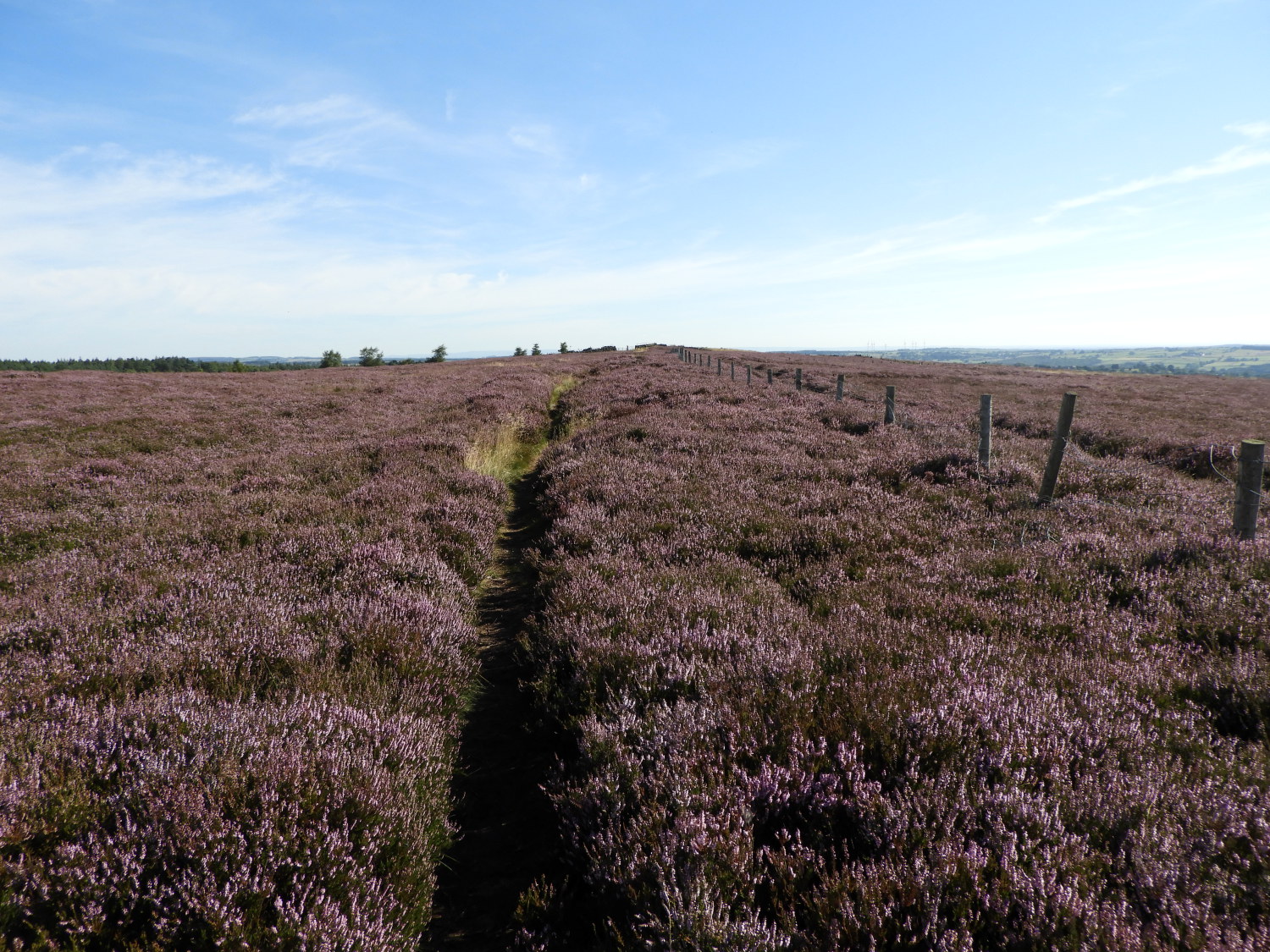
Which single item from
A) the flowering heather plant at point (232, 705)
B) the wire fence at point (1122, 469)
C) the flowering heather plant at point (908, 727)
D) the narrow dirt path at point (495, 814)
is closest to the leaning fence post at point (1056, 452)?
the wire fence at point (1122, 469)

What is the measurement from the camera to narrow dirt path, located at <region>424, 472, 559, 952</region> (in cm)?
264

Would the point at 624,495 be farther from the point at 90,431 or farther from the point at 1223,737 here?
the point at 90,431

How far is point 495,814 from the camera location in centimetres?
326

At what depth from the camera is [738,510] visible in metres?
7.23

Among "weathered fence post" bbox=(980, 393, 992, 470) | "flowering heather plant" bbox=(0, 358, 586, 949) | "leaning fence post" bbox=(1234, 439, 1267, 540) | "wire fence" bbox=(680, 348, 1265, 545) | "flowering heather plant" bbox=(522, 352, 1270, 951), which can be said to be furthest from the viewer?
"weathered fence post" bbox=(980, 393, 992, 470)

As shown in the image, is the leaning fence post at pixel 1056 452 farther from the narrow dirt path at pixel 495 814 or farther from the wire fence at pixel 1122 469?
the narrow dirt path at pixel 495 814

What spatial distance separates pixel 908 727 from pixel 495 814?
2.38 m

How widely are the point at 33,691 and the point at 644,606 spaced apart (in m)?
3.89

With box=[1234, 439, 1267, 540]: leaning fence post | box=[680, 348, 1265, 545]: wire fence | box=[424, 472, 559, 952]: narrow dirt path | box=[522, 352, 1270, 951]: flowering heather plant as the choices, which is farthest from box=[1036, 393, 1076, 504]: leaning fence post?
box=[424, 472, 559, 952]: narrow dirt path

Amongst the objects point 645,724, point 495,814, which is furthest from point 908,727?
point 495,814

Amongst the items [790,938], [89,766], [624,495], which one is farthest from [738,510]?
[89,766]

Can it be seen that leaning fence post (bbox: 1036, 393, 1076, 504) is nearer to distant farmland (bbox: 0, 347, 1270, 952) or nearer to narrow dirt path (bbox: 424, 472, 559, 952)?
distant farmland (bbox: 0, 347, 1270, 952)

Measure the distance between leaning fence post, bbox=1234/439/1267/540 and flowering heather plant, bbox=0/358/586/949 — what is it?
7384 mm

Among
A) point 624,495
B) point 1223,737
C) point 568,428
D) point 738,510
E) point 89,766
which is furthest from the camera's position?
point 568,428
